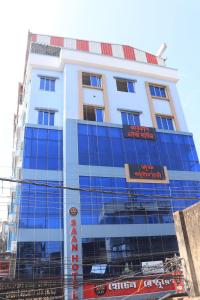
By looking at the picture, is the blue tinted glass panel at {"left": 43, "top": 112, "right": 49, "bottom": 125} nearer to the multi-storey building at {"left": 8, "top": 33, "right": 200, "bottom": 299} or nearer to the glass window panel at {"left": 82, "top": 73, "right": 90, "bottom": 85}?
the multi-storey building at {"left": 8, "top": 33, "right": 200, "bottom": 299}

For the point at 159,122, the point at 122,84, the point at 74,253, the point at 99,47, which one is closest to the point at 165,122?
the point at 159,122

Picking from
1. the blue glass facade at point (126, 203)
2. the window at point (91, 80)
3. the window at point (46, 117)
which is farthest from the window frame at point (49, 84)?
the blue glass facade at point (126, 203)

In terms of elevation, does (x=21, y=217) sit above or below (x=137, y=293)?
above

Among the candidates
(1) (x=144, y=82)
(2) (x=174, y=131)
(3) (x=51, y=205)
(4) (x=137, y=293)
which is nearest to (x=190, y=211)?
(4) (x=137, y=293)

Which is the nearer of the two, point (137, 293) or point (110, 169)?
point (137, 293)

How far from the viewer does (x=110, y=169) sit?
2650 centimetres

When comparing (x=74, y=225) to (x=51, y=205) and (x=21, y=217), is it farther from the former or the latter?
(x=21, y=217)

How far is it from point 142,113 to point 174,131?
14.6 ft

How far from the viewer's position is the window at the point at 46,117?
28.7 meters

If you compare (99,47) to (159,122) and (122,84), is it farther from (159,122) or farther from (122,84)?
(159,122)

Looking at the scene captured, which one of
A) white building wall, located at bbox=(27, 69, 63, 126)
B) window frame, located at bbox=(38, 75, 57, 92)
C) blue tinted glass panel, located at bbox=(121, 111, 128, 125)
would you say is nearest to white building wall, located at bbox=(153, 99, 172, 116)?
blue tinted glass panel, located at bbox=(121, 111, 128, 125)

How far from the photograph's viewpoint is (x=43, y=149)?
26.3m

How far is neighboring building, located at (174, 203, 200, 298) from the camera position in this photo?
8805 millimetres

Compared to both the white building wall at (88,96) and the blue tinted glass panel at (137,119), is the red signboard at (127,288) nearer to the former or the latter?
the white building wall at (88,96)
